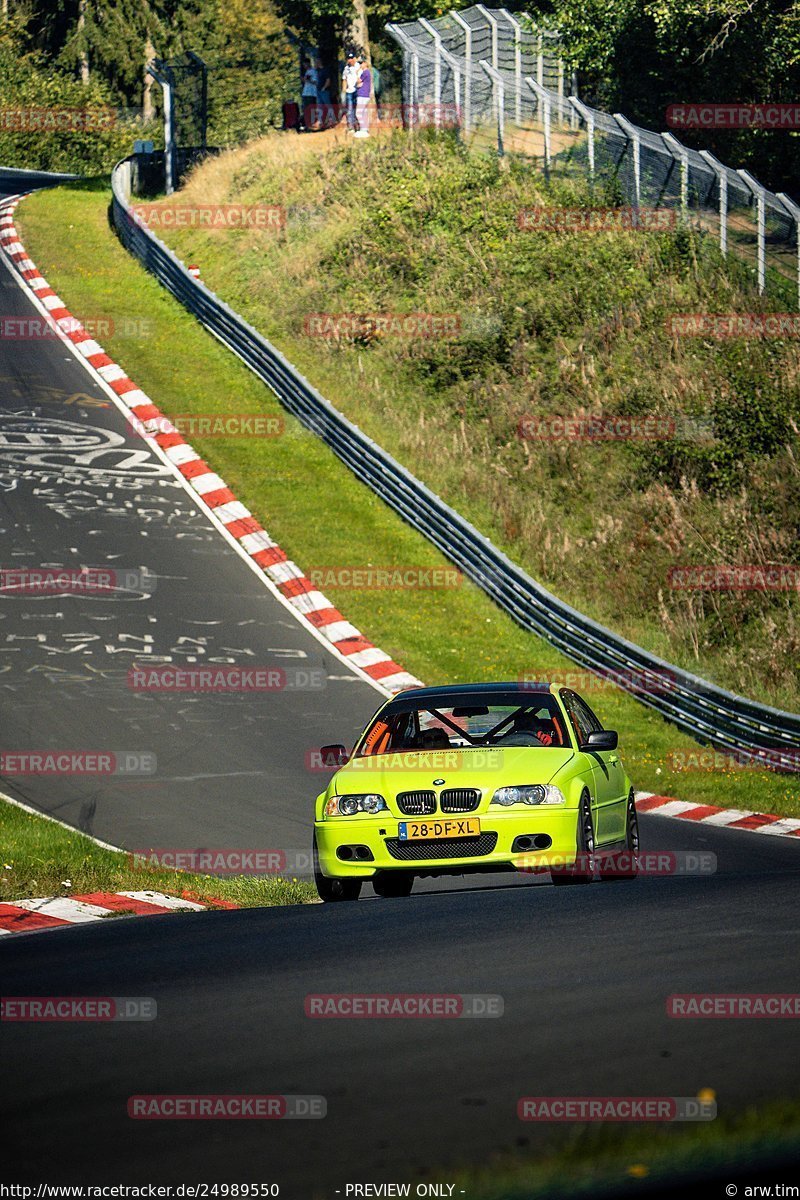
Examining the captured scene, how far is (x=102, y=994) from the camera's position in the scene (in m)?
6.63

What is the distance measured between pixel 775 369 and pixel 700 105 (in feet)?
51.2

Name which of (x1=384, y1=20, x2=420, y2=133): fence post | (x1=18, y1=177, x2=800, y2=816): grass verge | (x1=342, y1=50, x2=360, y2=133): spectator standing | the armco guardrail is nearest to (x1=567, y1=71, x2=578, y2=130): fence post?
(x1=384, y1=20, x2=420, y2=133): fence post

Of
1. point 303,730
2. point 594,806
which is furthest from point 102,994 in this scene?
point 303,730

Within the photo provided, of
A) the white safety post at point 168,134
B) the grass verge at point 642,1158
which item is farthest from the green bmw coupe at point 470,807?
the white safety post at point 168,134

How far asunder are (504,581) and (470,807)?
1286 cm

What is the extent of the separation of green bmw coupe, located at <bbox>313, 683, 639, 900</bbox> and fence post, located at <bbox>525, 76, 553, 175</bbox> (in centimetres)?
2623

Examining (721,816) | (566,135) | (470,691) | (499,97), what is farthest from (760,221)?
(470,691)

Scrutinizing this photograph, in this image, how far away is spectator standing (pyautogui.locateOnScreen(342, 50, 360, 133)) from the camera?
40.0 m

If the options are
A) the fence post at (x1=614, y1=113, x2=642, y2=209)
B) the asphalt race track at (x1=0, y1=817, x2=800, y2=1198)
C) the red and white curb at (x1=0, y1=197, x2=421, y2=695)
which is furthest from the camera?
the fence post at (x1=614, y1=113, x2=642, y2=209)

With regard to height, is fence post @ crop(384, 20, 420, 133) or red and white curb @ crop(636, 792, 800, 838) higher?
fence post @ crop(384, 20, 420, 133)

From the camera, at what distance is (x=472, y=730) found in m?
11.6

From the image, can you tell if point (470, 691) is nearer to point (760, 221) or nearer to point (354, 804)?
point (354, 804)

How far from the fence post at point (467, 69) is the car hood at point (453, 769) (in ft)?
102

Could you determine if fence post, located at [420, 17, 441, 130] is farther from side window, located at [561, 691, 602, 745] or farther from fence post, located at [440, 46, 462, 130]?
side window, located at [561, 691, 602, 745]
